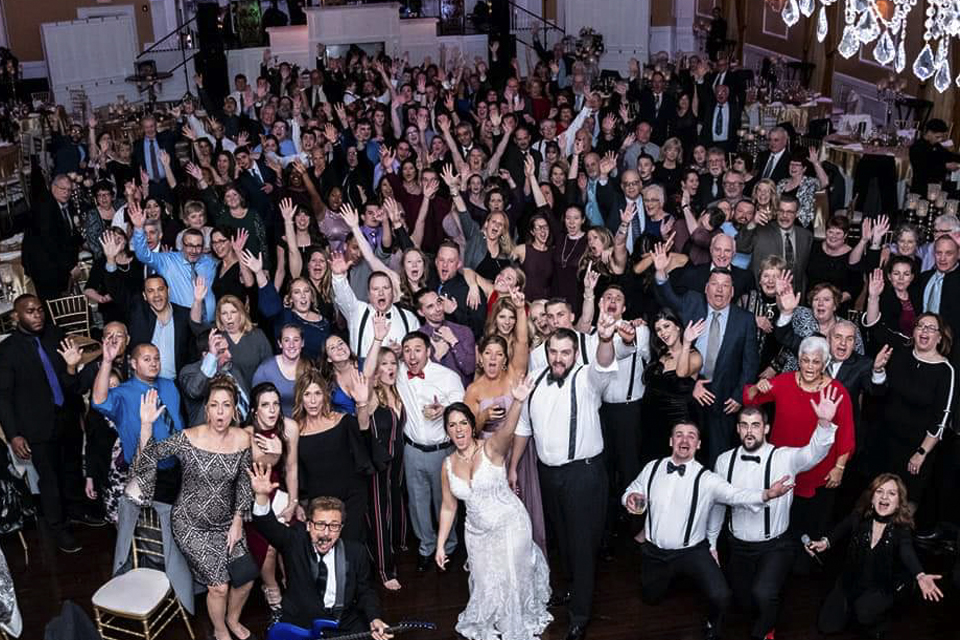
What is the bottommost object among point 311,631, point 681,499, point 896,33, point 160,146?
point 311,631

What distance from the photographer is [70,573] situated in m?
5.21

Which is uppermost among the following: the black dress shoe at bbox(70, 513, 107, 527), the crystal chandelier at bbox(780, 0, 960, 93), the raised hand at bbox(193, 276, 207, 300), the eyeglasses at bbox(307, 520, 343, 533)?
the crystal chandelier at bbox(780, 0, 960, 93)

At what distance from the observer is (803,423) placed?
4715 mm

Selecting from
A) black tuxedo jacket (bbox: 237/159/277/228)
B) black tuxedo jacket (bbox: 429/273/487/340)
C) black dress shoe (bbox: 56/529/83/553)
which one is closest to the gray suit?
black tuxedo jacket (bbox: 429/273/487/340)

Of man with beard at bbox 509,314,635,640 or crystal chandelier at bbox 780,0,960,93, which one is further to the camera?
man with beard at bbox 509,314,635,640

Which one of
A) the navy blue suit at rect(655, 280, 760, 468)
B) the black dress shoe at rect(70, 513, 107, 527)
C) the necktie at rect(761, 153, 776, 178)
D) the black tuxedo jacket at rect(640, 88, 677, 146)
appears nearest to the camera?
the navy blue suit at rect(655, 280, 760, 468)

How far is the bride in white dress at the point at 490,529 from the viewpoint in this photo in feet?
14.0

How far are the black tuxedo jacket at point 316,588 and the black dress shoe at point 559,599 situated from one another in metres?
1.08

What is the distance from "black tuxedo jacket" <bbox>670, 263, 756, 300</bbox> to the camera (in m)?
5.68

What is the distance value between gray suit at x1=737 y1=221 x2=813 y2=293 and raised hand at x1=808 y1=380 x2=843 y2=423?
5.21 ft

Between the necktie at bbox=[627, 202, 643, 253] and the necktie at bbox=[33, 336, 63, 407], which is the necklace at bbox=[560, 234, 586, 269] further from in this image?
the necktie at bbox=[33, 336, 63, 407]

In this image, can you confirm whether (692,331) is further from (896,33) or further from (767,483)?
(896,33)

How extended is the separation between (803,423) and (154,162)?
6.22 meters

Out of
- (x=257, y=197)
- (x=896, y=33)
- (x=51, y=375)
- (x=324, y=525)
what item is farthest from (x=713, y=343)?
(x=257, y=197)
